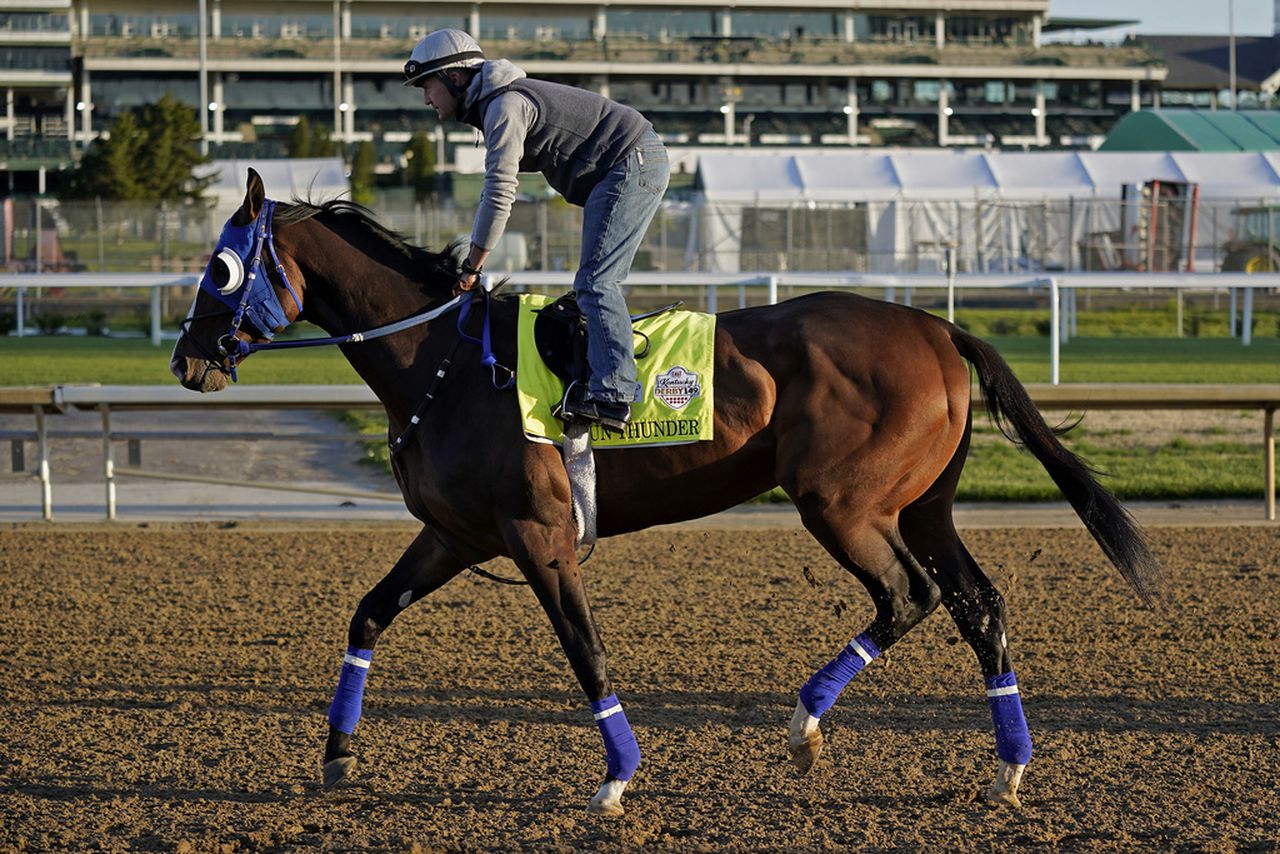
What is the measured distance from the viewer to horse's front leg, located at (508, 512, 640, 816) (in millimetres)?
4707

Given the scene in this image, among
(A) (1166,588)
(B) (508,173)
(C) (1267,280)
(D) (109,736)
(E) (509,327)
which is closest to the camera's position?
(B) (508,173)

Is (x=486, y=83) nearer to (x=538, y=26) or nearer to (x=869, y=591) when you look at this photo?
(x=869, y=591)

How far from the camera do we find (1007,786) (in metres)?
4.75

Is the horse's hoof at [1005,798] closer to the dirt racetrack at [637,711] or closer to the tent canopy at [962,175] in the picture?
the dirt racetrack at [637,711]

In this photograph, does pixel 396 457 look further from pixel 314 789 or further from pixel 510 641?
pixel 510 641

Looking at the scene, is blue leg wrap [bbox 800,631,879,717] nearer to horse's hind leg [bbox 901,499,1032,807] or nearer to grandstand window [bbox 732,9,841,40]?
horse's hind leg [bbox 901,499,1032,807]

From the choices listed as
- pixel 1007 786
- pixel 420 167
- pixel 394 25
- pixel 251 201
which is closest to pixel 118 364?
pixel 251 201

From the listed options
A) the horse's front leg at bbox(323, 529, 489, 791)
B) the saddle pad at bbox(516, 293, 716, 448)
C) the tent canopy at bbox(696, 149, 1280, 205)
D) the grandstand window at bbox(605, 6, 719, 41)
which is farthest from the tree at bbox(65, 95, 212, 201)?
the grandstand window at bbox(605, 6, 719, 41)

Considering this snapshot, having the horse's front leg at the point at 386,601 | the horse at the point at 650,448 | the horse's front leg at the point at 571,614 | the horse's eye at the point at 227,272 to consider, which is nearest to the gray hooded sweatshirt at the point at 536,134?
the horse at the point at 650,448

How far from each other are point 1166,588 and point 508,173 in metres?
4.57

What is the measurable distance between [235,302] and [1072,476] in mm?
2781

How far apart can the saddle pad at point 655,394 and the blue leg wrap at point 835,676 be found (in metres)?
0.80

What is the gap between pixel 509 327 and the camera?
5035 millimetres

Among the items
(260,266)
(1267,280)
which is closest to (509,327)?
(260,266)
